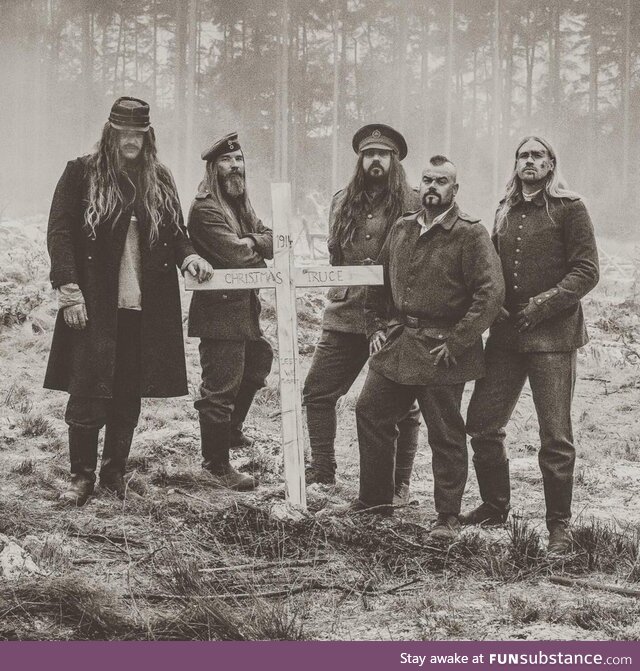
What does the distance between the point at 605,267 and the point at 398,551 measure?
60.7ft

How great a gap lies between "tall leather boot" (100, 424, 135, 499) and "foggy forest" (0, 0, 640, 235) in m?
18.0

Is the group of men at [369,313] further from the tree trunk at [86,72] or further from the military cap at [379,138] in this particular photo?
the tree trunk at [86,72]

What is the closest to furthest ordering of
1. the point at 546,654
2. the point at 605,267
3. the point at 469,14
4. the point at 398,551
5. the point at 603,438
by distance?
1. the point at 546,654
2. the point at 398,551
3. the point at 603,438
4. the point at 605,267
5. the point at 469,14

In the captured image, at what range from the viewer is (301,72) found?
1009 inches

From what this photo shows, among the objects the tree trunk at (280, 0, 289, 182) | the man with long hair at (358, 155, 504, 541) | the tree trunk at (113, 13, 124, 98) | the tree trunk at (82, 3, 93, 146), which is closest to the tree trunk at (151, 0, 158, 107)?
the tree trunk at (113, 13, 124, 98)

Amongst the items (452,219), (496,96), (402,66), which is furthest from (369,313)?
(496,96)

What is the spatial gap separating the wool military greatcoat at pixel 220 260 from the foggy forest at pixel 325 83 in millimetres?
17695

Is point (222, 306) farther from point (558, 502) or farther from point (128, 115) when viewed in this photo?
point (558, 502)

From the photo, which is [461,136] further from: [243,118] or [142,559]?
[142,559]

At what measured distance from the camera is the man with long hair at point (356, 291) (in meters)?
5.01

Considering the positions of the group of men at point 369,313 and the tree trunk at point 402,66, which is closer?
the group of men at point 369,313

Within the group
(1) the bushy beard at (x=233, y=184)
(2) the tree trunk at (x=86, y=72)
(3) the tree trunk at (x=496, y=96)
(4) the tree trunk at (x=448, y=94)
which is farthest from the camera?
(4) the tree trunk at (x=448, y=94)

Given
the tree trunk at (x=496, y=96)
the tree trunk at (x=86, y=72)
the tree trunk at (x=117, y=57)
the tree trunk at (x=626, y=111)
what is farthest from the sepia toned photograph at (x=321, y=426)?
the tree trunk at (x=626, y=111)

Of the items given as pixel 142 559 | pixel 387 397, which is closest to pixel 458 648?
pixel 142 559
